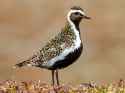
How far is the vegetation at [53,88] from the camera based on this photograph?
43.8 ft

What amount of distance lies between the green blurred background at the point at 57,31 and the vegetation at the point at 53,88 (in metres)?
12.5

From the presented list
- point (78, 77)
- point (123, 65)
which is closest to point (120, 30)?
point (123, 65)

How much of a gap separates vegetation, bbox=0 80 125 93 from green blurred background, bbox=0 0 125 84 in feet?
41.0

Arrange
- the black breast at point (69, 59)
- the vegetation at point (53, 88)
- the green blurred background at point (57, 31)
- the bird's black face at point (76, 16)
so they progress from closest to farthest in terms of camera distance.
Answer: the vegetation at point (53, 88) < the black breast at point (69, 59) < the bird's black face at point (76, 16) < the green blurred background at point (57, 31)

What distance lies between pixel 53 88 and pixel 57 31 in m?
17.9

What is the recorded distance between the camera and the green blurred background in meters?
28.4

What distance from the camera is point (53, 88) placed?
1347 cm

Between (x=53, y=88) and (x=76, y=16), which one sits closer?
(x=53, y=88)

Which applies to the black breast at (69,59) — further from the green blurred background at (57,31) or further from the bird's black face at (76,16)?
the green blurred background at (57,31)

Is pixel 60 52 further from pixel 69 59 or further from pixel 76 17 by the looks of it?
pixel 76 17

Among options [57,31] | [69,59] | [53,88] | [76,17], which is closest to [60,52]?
[69,59]

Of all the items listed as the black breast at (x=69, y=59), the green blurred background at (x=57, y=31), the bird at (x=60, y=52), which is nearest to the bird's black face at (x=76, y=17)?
the bird at (x=60, y=52)

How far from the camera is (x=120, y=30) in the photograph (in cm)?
3203

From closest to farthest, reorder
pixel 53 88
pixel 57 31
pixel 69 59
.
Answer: pixel 53 88 < pixel 69 59 < pixel 57 31
